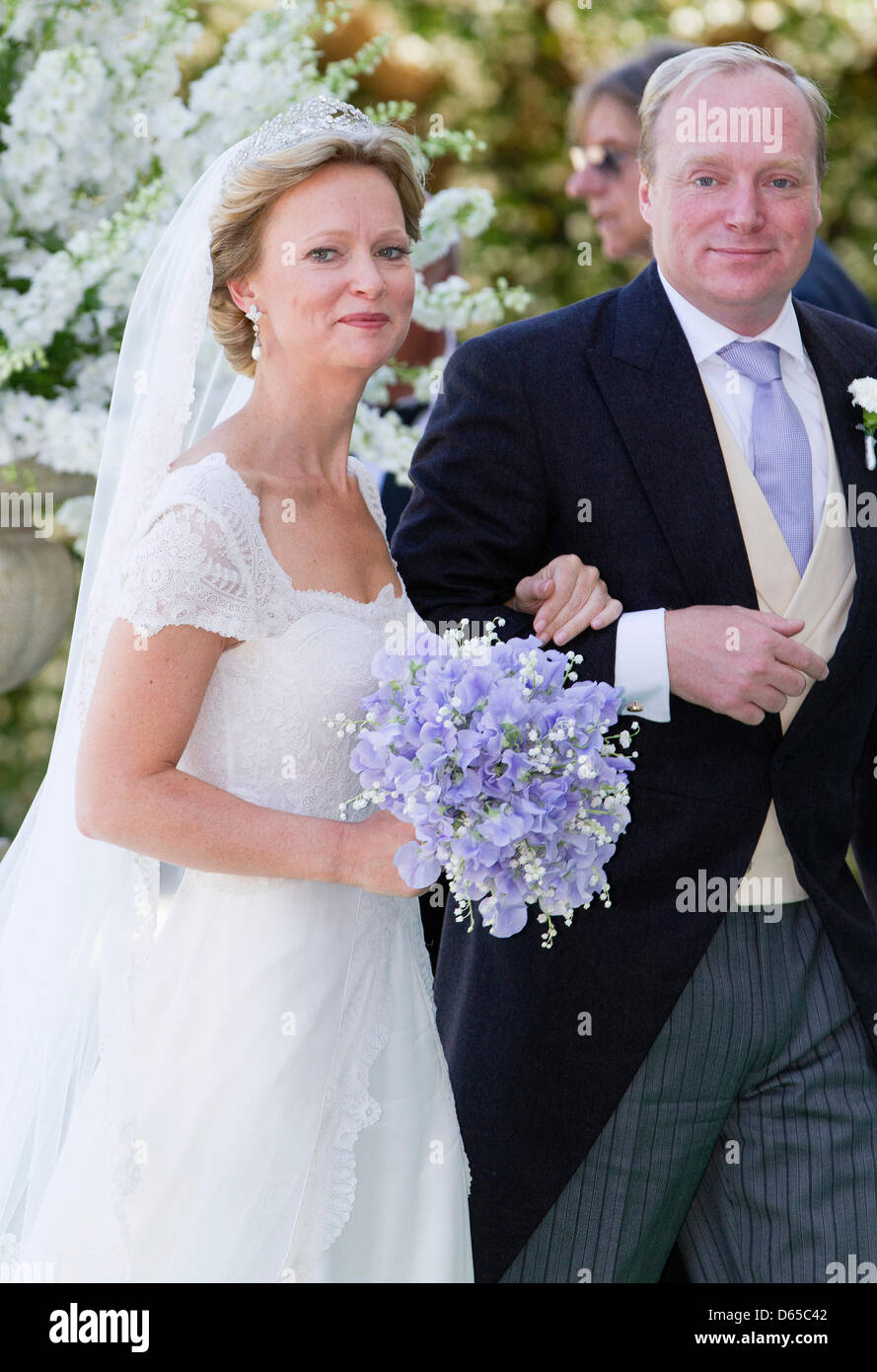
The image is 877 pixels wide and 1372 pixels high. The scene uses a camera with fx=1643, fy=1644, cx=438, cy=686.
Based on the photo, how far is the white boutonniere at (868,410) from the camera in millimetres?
2535

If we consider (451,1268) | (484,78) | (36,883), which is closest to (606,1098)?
(451,1268)

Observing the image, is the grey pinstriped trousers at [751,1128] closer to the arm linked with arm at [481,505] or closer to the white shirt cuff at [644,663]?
the white shirt cuff at [644,663]

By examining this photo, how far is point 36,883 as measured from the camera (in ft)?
7.66

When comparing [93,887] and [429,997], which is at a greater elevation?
[93,887]

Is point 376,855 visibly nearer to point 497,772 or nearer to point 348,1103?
point 497,772

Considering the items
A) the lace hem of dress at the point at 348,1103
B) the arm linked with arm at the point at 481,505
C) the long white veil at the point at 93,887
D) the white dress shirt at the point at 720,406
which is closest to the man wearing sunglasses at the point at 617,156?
the white dress shirt at the point at 720,406

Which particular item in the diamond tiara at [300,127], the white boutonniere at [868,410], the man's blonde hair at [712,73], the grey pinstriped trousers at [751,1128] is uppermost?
the man's blonde hair at [712,73]

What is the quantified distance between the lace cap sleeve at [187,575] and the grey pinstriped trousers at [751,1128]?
0.94 meters

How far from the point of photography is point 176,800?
203cm

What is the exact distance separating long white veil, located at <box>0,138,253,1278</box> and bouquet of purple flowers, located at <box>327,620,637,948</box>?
44 cm

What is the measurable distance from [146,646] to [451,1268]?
0.93 m

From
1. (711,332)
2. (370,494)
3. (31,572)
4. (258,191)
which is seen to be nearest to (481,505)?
(370,494)

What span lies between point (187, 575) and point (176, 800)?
0.28 m

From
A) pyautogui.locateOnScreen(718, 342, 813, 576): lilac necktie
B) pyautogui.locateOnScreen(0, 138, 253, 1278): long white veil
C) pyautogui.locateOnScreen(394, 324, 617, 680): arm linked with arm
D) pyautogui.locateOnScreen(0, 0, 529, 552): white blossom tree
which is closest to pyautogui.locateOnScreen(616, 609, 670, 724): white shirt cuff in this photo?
pyautogui.locateOnScreen(394, 324, 617, 680): arm linked with arm
